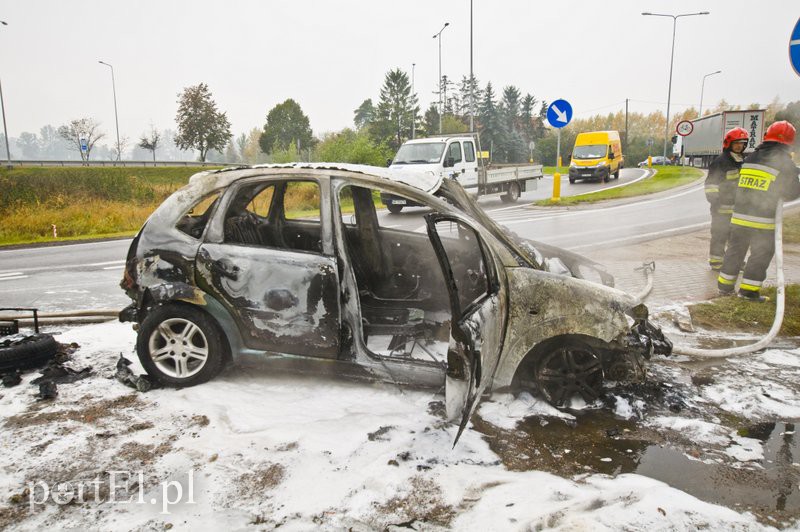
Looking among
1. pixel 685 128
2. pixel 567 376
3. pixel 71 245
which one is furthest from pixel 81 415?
Answer: pixel 685 128

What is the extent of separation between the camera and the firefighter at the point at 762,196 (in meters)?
5.75

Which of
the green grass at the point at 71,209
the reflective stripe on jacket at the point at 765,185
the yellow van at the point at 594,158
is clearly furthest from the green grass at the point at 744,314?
the yellow van at the point at 594,158

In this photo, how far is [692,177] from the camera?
25.9 m

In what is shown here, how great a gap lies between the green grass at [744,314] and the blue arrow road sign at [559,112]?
391 inches

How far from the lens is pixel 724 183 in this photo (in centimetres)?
695

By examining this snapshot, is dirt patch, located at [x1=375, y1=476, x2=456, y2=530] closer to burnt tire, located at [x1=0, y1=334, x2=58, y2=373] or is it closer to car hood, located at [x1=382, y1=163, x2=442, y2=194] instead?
car hood, located at [x1=382, y1=163, x2=442, y2=194]

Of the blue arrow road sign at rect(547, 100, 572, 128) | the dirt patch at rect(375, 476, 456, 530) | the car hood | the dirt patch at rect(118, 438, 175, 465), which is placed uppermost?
the blue arrow road sign at rect(547, 100, 572, 128)

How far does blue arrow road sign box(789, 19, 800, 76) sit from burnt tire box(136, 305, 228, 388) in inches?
240

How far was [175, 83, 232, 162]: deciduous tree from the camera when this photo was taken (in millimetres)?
51438

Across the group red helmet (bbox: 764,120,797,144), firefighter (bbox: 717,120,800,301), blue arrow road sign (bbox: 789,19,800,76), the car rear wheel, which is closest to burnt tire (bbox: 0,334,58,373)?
the car rear wheel

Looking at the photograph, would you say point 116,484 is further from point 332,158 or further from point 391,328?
point 332,158

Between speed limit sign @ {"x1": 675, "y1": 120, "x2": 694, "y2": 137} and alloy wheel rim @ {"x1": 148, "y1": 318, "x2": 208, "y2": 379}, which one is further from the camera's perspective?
speed limit sign @ {"x1": 675, "y1": 120, "x2": 694, "y2": 137}

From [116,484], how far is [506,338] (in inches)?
101

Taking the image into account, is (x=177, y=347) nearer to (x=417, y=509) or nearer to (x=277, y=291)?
(x=277, y=291)
